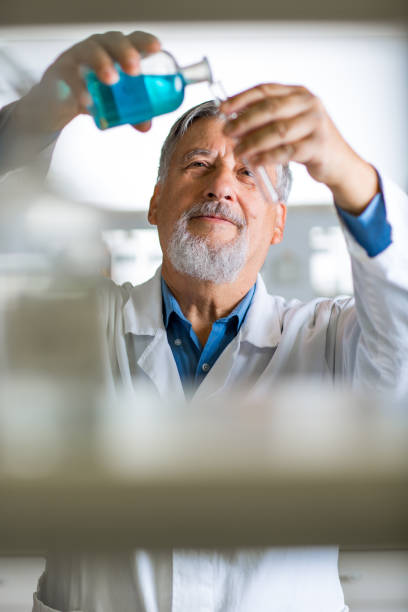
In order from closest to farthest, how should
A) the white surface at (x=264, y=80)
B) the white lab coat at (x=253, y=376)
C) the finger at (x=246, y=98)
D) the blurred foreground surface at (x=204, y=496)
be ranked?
1. the blurred foreground surface at (x=204, y=496)
2. the finger at (x=246, y=98)
3. the white surface at (x=264, y=80)
4. the white lab coat at (x=253, y=376)

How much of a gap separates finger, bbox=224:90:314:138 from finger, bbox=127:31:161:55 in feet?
0.26

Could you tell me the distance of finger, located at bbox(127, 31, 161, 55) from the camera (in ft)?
1.04

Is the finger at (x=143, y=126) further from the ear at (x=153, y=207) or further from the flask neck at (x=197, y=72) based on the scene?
the ear at (x=153, y=207)

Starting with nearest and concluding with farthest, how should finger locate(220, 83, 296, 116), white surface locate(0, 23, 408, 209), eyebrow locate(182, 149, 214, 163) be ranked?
finger locate(220, 83, 296, 116) → white surface locate(0, 23, 408, 209) → eyebrow locate(182, 149, 214, 163)

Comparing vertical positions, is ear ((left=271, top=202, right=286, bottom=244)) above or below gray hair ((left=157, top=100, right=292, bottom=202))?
below

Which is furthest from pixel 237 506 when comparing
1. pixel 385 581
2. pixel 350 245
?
pixel 385 581

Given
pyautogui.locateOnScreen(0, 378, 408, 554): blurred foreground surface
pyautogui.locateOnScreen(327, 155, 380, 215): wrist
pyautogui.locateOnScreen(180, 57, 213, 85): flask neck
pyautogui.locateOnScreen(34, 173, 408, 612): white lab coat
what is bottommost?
pyautogui.locateOnScreen(34, 173, 408, 612): white lab coat

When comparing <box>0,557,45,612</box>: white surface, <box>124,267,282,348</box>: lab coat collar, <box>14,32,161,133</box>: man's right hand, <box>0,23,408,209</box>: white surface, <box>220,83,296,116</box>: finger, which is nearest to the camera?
<box>14,32,161,133</box>: man's right hand

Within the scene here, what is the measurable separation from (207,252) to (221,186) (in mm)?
149

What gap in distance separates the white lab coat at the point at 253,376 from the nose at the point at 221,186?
0.74ft

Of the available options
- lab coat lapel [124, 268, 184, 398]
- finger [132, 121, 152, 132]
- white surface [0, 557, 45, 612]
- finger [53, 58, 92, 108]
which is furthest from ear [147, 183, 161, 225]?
white surface [0, 557, 45, 612]

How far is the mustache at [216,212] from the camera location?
116 centimetres

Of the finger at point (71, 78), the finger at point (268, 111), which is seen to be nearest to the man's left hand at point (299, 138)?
the finger at point (268, 111)

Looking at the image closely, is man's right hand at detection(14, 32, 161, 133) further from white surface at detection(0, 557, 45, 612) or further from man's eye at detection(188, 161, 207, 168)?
white surface at detection(0, 557, 45, 612)
